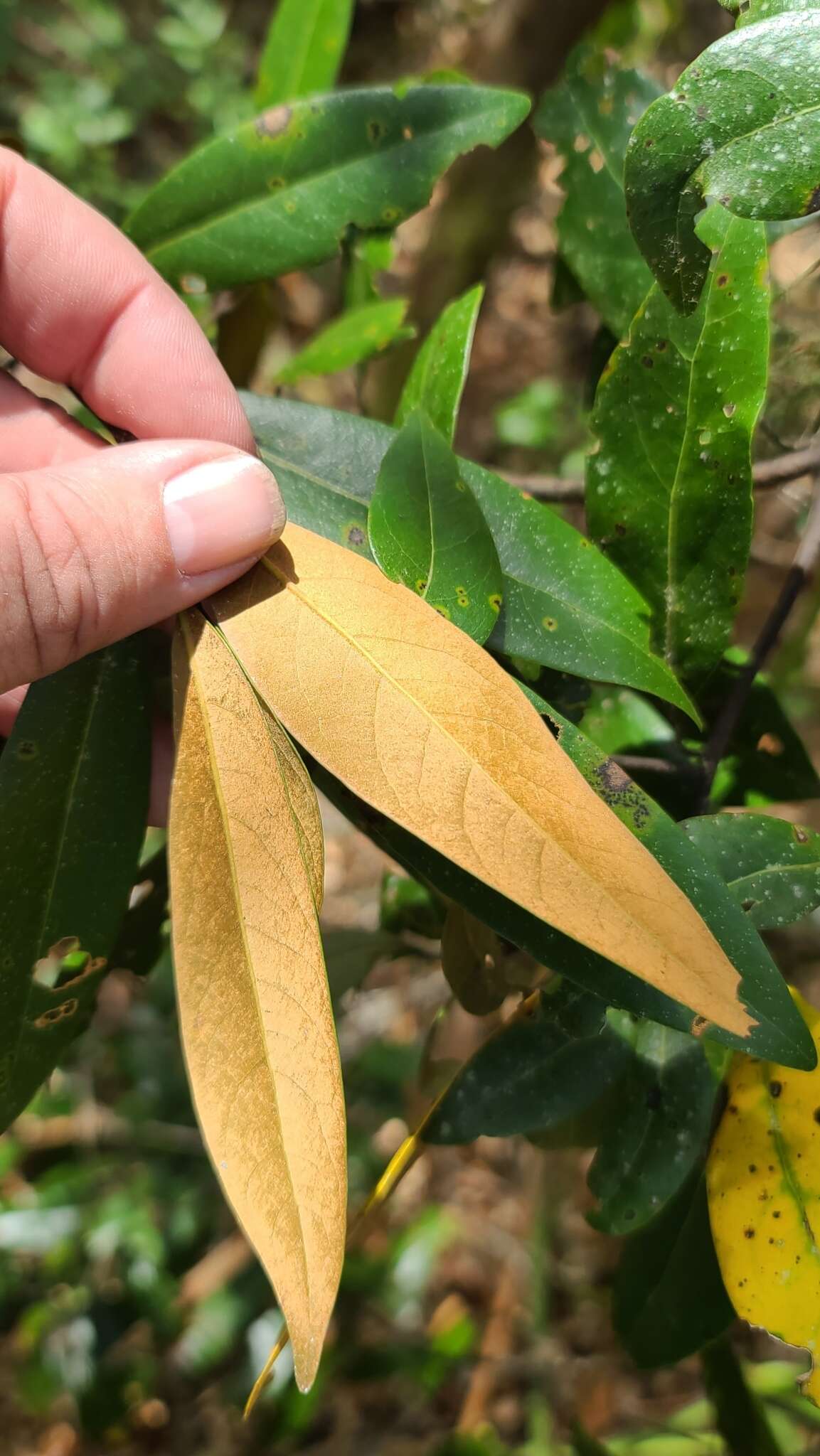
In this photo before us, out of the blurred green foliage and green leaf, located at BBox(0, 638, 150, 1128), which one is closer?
green leaf, located at BBox(0, 638, 150, 1128)

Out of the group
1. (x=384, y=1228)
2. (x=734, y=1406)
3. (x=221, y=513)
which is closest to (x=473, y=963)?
(x=221, y=513)

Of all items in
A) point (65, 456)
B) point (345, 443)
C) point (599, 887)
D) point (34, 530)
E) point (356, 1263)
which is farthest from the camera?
point (356, 1263)

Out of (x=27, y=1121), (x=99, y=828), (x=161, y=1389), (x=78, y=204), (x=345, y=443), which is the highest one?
(x=78, y=204)

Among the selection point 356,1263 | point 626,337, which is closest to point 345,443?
point 626,337

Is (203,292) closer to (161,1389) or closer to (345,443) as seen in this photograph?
(345,443)

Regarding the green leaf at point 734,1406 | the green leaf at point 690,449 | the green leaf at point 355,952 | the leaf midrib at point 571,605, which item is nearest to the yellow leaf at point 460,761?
the leaf midrib at point 571,605

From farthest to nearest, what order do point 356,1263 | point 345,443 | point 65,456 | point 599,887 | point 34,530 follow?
point 356,1263 < point 65,456 < point 345,443 < point 34,530 < point 599,887

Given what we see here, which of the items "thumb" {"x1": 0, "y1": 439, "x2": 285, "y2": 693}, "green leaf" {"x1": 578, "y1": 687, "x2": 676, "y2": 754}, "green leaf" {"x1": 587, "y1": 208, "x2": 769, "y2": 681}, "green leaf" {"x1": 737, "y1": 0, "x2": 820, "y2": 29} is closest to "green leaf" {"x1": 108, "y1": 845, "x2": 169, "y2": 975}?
"thumb" {"x1": 0, "y1": 439, "x2": 285, "y2": 693}

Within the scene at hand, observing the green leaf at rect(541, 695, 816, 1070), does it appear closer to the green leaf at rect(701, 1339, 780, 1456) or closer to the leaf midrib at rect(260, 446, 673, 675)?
the leaf midrib at rect(260, 446, 673, 675)
